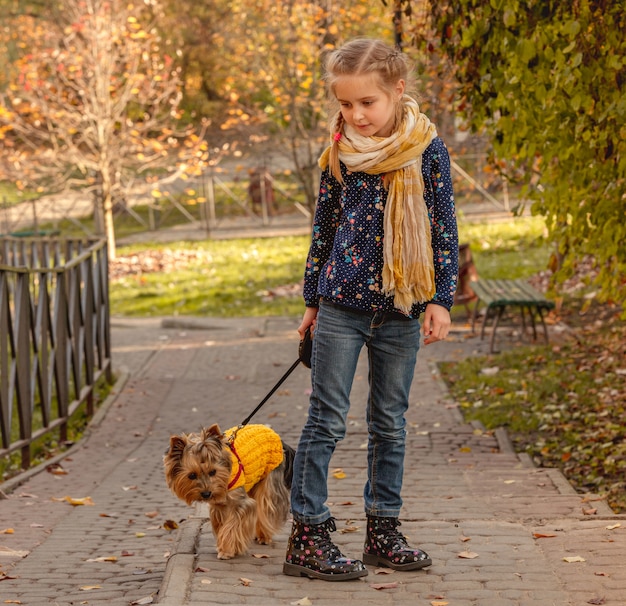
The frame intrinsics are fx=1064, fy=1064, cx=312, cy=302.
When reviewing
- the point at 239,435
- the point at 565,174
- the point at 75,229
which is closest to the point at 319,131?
the point at 75,229

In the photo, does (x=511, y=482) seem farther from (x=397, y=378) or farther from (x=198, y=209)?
(x=198, y=209)

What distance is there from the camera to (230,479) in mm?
4434

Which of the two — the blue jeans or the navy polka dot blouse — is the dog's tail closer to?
the blue jeans

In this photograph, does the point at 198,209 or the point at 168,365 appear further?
the point at 198,209

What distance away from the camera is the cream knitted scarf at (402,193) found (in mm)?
3912

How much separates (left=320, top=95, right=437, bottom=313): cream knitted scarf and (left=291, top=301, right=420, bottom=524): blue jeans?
17 centimetres

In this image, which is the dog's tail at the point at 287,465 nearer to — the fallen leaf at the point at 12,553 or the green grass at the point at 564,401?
the fallen leaf at the point at 12,553

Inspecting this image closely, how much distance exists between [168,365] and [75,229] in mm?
15086

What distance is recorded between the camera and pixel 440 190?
4.08 meters

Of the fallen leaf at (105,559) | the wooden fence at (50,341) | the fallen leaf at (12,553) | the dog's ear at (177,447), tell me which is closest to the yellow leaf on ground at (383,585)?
the dog's ear at (177,447)

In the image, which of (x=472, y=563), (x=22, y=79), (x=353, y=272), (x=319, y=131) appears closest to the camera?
(x=353, y=272)

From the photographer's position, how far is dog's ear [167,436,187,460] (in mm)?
4414

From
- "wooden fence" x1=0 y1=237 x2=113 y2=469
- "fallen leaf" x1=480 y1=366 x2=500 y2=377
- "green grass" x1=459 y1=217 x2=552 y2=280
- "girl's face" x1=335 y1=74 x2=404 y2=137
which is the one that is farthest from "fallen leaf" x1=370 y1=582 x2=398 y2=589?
"green grass" x1=459 y1=217 x2=552 y2=280

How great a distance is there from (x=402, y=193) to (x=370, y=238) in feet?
0.71
